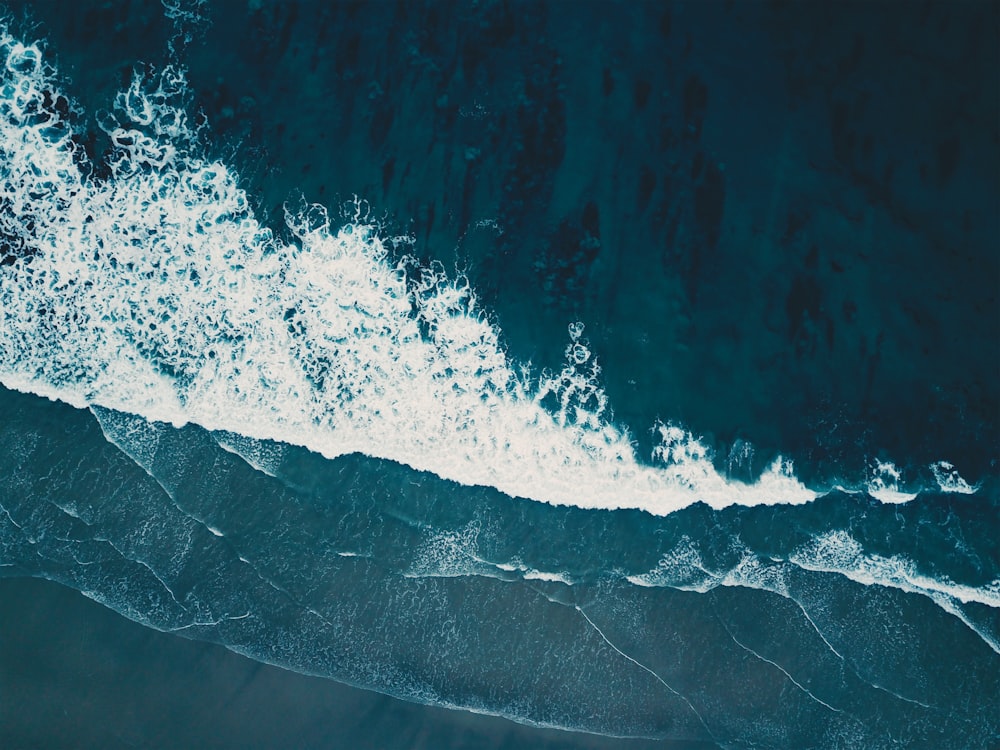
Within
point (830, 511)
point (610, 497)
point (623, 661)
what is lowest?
point (623, 661)

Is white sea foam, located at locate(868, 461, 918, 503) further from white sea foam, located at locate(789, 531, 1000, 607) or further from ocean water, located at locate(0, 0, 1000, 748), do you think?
white sea foam, located at locate(789, 531, 1000, 607)

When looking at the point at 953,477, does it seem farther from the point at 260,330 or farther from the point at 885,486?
the point at 260,330

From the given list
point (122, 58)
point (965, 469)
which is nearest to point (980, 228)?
point (965, 469)

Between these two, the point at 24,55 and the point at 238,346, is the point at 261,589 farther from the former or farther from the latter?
the point at 24,55

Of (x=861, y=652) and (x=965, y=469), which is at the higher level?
(x=965, y=469)

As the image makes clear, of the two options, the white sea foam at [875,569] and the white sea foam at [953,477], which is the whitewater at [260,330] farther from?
the white sea foam at [875,569]

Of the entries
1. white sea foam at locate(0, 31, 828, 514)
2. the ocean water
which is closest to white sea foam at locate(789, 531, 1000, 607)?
the ocean water

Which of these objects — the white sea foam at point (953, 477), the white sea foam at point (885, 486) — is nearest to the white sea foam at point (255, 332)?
the white sea foam at point (885, 486)
